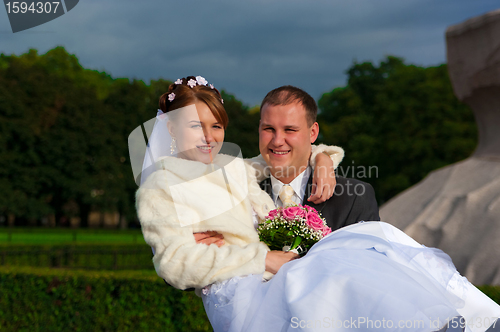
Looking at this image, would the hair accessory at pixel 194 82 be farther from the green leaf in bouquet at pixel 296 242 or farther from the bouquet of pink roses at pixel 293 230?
the green leaf in bouquet at pixel 296 242

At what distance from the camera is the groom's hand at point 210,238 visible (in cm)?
309

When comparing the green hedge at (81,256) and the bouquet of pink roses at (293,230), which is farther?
the green hedge at (81,256)

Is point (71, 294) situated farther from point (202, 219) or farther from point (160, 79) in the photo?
point (160, 79)

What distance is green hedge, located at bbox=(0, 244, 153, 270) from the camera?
13617mm

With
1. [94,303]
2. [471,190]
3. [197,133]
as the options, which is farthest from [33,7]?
[471,190]

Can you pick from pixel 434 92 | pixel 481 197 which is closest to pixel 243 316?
pixel 481 197

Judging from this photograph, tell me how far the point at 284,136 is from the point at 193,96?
79 centimetres

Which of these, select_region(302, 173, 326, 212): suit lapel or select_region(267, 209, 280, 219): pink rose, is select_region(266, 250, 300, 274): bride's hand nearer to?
select_region(267, 209, 280, 219): pink rose

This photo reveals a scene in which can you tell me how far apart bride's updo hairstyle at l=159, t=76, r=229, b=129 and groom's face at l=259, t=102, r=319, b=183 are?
0.35 meters

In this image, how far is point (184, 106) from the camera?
3.54 metres

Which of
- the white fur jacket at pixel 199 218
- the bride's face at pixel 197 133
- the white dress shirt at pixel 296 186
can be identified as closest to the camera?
the white fur jacket at pixel 199 218

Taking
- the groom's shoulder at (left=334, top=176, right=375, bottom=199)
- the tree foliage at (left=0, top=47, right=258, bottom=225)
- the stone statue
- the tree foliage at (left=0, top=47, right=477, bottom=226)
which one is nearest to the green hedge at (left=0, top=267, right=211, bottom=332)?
the groom's shoulder at (left=334, top=176, right=375, bottom=199)

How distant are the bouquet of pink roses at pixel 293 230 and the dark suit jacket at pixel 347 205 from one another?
526 mm

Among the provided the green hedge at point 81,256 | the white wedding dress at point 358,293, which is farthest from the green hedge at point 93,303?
the green hedge at point 81,256
